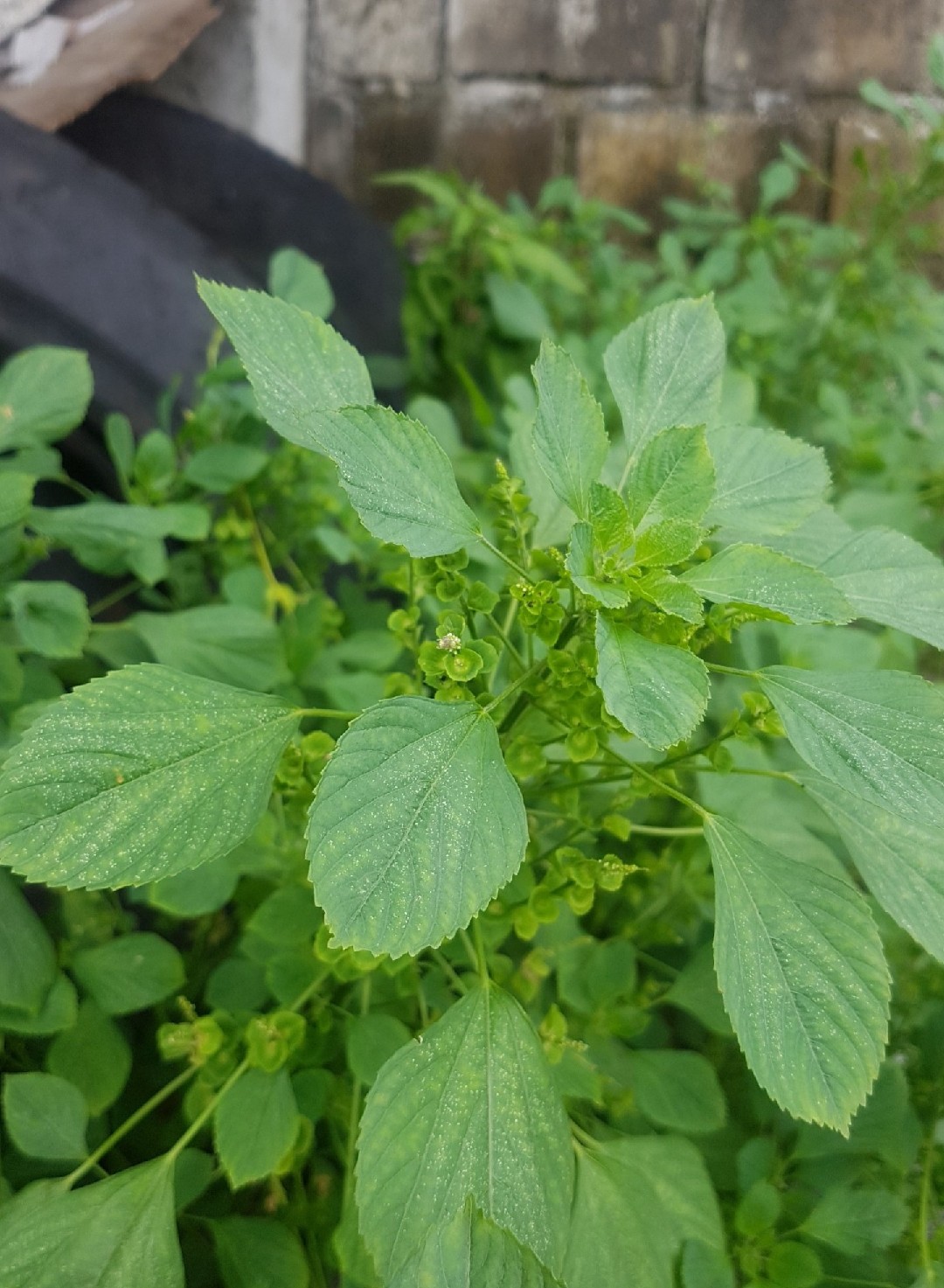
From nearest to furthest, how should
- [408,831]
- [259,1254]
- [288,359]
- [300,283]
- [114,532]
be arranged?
[408,831]
[288,359]
[259,1254]
[114,532]
[300,283]

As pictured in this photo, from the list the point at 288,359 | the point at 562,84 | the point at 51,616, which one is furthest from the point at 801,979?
the point at 562,84

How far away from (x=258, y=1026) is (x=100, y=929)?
0.26 m

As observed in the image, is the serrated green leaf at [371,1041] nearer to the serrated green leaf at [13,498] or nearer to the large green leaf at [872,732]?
the large green leaf at [872,732]

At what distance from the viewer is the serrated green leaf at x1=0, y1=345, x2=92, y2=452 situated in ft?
2.31

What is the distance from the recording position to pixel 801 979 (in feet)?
1.49

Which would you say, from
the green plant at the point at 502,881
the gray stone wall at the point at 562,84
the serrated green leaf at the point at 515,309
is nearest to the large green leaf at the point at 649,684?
the green plant at the point at 502,881

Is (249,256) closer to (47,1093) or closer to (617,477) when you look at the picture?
(617,477)

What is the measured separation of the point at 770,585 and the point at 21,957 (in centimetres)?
53

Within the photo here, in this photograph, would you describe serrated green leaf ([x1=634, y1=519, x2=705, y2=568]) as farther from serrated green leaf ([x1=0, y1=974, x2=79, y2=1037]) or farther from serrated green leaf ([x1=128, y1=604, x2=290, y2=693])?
serrated green leaf ([x1=0, y1=974, x2=79, y2=1037])

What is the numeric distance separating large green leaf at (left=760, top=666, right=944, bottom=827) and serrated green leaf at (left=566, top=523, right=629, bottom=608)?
0.34 feet

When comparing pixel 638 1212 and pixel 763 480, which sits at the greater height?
pixel 763 480

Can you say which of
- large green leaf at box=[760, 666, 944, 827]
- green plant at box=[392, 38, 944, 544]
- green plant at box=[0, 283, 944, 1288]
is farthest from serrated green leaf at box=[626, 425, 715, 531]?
green plant at box=[392, 38, 944, 544]

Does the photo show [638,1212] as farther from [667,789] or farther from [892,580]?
[892,580]

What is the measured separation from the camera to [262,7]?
51.0 inches
